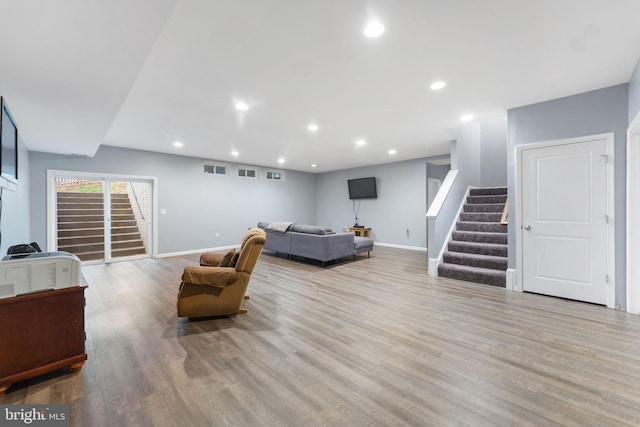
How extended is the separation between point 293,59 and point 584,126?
359 cm

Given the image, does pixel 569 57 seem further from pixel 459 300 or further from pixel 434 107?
pixel 459 300

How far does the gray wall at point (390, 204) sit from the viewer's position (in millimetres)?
7446

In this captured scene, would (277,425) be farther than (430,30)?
No

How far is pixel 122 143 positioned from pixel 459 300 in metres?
6.91

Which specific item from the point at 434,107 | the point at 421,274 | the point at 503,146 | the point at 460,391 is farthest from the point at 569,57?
the point at 503,146

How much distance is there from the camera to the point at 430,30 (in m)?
2.02

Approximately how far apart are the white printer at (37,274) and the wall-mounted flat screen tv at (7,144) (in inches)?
44.9

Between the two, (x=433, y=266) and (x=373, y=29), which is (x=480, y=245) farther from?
(x=373, y=29)

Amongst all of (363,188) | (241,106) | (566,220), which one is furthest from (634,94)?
(363,188)

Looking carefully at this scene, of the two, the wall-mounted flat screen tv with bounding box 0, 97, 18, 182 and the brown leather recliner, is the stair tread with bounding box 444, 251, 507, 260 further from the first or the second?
the wall-mounted flat screen tv with bounding box 0, 97, 18, 182

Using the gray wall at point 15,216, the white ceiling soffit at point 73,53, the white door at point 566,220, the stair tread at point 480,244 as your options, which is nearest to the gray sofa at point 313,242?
the stair tread at point 480,244

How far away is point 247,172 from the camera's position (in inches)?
325

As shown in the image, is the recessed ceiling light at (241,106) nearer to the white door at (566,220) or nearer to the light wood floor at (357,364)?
the light wood floor at (357,364)

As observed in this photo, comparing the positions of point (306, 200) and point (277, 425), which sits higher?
point (306, 200)
